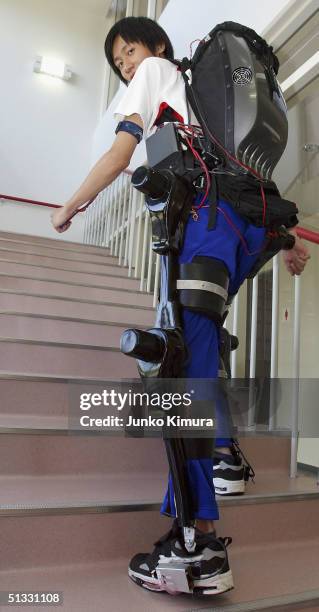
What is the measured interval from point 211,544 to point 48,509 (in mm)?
376

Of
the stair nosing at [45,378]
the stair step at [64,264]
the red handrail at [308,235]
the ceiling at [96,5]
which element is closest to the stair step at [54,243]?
the stair step at [64,264]

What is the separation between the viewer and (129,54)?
1176 mm

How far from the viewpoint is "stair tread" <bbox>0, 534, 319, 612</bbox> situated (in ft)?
2.90

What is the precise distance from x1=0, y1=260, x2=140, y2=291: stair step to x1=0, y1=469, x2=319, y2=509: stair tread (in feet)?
5.32

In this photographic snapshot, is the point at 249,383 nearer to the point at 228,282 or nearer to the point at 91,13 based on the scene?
the point at 228,282

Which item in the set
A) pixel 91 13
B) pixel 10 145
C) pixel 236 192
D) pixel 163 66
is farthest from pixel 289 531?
pixel 91 13

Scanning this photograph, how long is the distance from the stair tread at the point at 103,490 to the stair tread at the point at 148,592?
0.13 metres

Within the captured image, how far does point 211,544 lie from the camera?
856 millimetres

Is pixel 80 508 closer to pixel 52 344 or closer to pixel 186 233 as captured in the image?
pixel 186 233

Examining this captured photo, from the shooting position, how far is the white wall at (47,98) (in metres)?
5.54

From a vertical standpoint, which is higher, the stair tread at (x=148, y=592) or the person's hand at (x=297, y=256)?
the person's hand at (x=297, y=256)

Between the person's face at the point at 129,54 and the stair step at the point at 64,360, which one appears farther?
the stair step at the point at 64,360

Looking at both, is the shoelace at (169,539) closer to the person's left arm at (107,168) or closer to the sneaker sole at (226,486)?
the sneaker sole at (226,486)

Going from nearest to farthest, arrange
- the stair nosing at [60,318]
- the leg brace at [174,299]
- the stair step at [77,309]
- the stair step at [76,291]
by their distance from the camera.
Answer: the leg brace at [174,299] → the stair nosing at [60,318] → the stair step at [77,309] → the stair step at [76,291]
